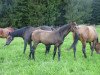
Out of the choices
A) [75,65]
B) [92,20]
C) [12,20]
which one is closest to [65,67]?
[75,65]

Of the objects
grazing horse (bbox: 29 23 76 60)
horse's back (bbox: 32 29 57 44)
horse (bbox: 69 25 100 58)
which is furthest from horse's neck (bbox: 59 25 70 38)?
horse (bbox: 69 25 100 58)

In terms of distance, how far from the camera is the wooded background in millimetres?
37188

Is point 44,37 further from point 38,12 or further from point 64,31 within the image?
point 38,12

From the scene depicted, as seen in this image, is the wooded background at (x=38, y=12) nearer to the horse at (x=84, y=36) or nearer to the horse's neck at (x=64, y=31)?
the horse at (x=84, y=36)

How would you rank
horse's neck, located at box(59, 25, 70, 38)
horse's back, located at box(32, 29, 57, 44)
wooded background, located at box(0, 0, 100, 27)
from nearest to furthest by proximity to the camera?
horse's neck, located at box(59, 25, 70, 38), horse's back, located at box(32, 29, 57, 44), wooded background, located at box(0, 0, 100, 27)

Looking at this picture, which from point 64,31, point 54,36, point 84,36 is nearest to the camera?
point 64,31

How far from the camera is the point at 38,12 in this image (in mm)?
38000

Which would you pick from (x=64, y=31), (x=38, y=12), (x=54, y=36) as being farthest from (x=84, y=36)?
(x=38, y=12)

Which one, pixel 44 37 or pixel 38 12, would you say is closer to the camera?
pixel 44 37

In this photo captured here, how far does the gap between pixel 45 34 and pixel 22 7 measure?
24.8 m

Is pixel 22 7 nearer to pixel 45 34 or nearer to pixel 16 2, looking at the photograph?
pixel 16 2

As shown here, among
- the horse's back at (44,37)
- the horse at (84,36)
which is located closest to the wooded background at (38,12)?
the horse at (84,36)

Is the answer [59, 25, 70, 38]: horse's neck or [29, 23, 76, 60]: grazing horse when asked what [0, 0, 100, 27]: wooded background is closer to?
[29, 23, 76, 60]: grazing horse

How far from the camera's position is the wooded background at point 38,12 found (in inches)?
1464
